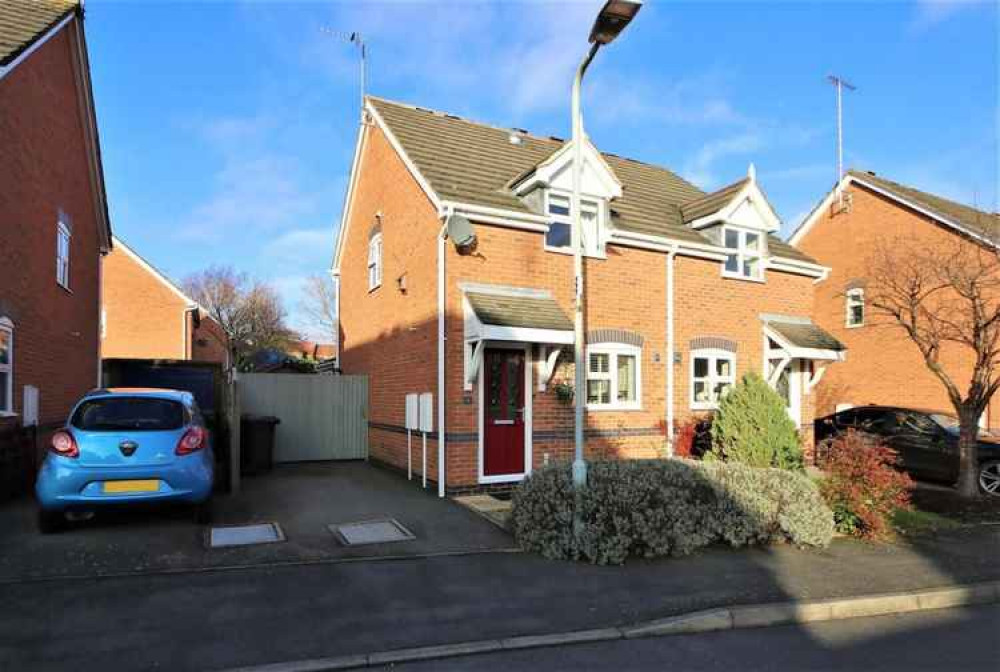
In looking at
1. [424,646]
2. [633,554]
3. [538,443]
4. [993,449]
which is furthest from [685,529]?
[993,449]

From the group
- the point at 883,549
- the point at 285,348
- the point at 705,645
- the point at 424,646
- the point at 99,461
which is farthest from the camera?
the point at 285,348

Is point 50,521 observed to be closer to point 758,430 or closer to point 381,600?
point 381,600

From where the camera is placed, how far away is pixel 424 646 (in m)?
4.56

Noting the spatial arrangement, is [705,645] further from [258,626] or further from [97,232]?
[97,232]

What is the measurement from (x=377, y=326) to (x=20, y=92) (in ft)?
23.3

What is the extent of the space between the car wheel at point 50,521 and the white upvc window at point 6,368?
3.21 meters

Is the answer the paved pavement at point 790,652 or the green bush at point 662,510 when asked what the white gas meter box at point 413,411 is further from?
the paved pavement at point 790,652

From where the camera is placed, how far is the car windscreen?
7094mm

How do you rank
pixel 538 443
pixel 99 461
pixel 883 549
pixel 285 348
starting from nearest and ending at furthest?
pixel 99 461
pixel 883 549
pixel 538 443
pixel 285 348

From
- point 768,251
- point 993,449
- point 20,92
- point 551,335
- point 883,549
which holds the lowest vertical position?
point 883,549

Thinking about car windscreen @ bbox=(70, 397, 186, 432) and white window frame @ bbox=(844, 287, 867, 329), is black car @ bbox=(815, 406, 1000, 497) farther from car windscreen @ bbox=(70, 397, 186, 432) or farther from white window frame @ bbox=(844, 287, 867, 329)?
car windscreen @ bbox=(70, 397, 186, 432)

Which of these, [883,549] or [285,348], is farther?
[285,348]

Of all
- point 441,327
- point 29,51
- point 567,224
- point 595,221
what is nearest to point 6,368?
point 29,51

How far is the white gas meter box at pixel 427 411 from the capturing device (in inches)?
412
